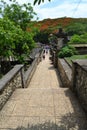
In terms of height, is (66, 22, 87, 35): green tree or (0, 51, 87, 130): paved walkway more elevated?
(66, 22, 87, 35): green tree

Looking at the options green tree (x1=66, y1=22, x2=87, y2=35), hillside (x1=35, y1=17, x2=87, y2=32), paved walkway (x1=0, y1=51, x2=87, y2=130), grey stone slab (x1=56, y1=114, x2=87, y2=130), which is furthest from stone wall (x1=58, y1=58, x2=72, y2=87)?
hillside (x1=35, y1=17, x2=87, y2=32)

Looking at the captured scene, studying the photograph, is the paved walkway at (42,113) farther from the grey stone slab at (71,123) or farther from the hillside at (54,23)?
the hillside at (54,23)

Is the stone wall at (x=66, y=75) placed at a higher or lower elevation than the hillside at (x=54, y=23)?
lower

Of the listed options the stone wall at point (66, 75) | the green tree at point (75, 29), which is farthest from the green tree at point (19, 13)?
the green tree at point (75, 29)

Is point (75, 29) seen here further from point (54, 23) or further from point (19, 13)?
point (19, 13)

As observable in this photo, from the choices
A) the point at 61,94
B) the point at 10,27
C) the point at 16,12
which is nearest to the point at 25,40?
the point at 16,12

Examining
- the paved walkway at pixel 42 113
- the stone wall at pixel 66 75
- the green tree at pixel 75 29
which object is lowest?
the stone wall at pixel 66 75

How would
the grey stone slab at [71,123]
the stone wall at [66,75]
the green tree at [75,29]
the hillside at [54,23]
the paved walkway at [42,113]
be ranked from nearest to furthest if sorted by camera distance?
the grey stone slab at [71,123] < the paved walkway at [42,113] < the stone wall at [66,75] < the green tree at [75,29] < the hillside at [54,23]

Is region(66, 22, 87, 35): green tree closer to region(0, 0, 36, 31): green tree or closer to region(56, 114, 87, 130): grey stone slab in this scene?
region(0, 0, 36, 31): green tree

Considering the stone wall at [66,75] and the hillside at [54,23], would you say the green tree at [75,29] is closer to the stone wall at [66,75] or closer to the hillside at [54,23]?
the hillside at [54,23]

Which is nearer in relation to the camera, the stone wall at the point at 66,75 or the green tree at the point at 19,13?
the stone wall at the point at 66,75

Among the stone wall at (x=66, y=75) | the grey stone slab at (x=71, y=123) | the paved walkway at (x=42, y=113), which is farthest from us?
the stone wall at (x=66, y=75)

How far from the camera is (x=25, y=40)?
18734mm

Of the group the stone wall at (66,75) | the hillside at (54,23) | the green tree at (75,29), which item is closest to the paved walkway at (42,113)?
the stone wall at (66,75)
